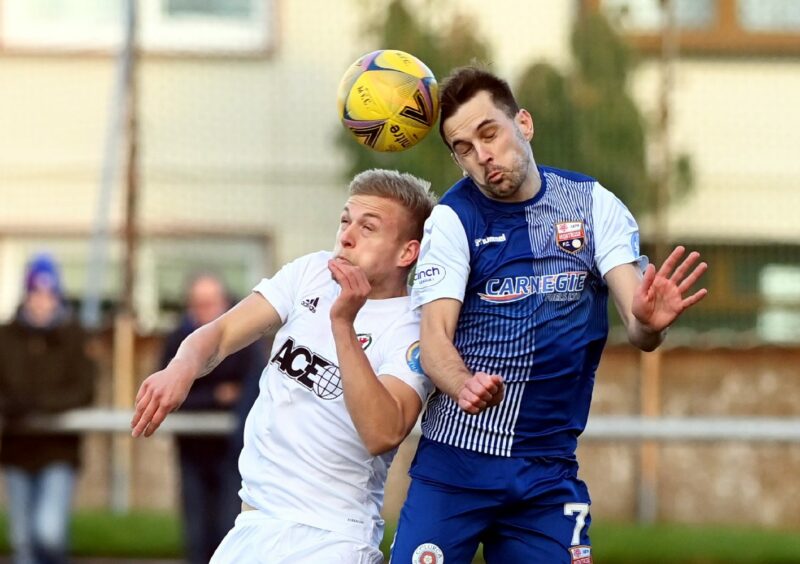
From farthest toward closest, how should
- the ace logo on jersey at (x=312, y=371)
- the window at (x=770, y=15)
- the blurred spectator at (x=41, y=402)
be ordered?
the window at (x=770, y=15) < the blurred spectator at (x=41, y=402) < the ace logo on jersey at (x=312, y=371)

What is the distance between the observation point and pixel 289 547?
4602 mm

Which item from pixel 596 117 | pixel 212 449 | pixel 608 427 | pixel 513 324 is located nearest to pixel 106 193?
pixel 212 449

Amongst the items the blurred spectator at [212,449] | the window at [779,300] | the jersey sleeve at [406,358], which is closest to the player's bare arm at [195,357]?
the jersey sleeve at [406,358]

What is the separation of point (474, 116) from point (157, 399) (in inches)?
53.9

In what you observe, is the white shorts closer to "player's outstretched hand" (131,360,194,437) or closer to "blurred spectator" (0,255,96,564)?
"player's outstretched hand" (131,360,194,437)

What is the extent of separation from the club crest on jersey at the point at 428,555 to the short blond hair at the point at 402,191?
1.01m

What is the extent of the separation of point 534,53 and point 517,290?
7094 millimetres

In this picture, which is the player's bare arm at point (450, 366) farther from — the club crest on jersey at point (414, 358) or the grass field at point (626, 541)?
the grass field at point (626, 541)

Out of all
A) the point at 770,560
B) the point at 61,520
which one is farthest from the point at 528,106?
the point at 61,520

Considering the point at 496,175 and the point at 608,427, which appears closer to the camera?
the point at 496,175

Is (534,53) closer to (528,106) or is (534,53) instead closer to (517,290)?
(528,106)

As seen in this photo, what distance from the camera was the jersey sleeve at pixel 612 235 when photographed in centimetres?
501

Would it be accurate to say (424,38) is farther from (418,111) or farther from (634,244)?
(634,244)

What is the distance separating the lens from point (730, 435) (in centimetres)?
955
